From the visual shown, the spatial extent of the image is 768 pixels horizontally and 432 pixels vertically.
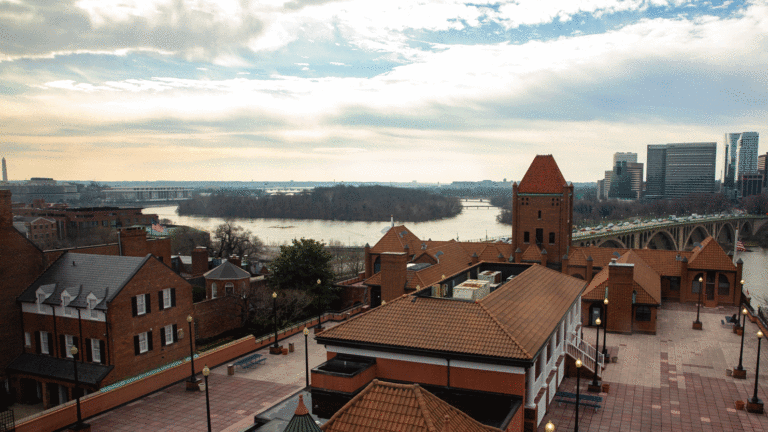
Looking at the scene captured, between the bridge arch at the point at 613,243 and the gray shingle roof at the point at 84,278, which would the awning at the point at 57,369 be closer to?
the gray shingle roof at the point at 84,278

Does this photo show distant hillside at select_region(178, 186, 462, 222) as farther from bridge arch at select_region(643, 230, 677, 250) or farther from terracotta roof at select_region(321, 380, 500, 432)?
terracotta roof at select_region(321, 380, 500, 432)

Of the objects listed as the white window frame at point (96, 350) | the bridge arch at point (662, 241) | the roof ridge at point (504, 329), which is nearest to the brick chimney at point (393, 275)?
the roof ridge at point (504, 329)

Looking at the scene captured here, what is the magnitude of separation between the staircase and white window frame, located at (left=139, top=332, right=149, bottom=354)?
69.9 ft

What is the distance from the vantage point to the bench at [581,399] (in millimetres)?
21081

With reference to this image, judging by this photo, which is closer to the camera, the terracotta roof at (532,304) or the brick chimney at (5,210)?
the terracotta roof at (532,304)

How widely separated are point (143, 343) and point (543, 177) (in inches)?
1414

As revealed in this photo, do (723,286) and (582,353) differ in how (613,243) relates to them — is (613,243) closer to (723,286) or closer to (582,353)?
(723,286)

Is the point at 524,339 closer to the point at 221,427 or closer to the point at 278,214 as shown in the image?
the point at 221,427

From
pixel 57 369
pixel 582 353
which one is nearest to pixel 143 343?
pixel 57 369

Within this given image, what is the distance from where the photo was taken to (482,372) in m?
15.8

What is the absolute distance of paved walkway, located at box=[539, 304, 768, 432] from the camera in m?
19.8

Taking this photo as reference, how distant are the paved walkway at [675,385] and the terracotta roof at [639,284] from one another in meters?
2.45

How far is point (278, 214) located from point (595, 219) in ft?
340

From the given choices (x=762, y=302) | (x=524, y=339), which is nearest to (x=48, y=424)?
(x=524, y=339)
